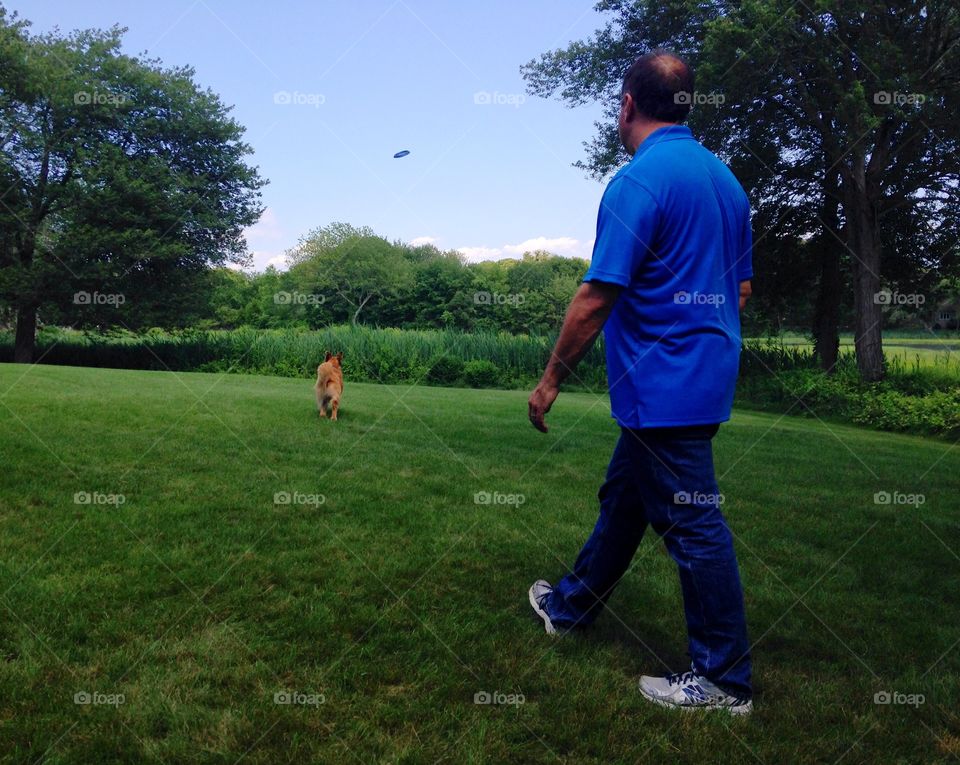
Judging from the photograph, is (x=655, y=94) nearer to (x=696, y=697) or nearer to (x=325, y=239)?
(x=696, y=697)

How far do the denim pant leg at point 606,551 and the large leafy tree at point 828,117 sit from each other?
44.1ft

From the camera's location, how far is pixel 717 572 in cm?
235

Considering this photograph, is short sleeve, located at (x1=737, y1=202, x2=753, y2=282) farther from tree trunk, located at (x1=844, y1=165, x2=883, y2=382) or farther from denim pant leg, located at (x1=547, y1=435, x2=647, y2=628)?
tree trunk, located at (x1=844, y1=165, x2=883, y2=382)

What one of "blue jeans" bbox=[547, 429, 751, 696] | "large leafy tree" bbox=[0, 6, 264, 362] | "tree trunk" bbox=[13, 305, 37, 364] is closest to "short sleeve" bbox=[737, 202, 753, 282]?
"blue jeans" bbox=[547, 429, 751, 696]

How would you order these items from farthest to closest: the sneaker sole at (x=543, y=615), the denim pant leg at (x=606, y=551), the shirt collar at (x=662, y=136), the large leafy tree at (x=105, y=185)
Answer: the large leafy tree at (x=105, y=185)
the sneaker sole at (x=543, y=615)
the denim pant leg at (x=606, y=551)
the shirt collar at (x=662, y=136)

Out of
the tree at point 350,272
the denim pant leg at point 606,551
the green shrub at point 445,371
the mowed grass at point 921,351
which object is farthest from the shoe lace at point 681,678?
the tree at point 350,272

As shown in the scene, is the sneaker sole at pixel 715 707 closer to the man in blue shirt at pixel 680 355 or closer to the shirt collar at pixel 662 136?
the man in blue shirt at pixel 680 355

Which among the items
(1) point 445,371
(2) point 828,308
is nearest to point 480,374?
(1) point 445,371

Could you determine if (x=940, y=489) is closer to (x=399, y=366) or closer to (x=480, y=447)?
(x=480, y=447)

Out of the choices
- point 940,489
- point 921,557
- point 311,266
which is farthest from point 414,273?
point 921,557

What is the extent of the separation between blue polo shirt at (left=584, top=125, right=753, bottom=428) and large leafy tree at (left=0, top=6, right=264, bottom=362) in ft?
82.3

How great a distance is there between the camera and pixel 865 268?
1585 centimetres

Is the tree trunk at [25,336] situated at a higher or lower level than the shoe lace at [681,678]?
higher

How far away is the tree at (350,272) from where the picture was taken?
25375mm
